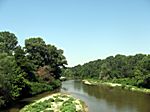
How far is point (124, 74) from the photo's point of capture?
418 feet

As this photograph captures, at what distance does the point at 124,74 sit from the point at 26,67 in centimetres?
7278

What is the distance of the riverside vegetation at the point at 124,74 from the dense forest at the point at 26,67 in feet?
71.6

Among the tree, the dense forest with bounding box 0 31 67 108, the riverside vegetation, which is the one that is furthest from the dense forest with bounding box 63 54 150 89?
the tree

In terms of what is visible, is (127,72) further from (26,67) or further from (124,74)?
(26,67)

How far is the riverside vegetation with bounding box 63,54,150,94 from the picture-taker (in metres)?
81.1

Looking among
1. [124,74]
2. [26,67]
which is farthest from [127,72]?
[26,67]

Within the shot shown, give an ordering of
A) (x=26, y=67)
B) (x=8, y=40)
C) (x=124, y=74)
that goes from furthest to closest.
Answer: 1. (x=124, y=74)
2. (x=8, y=40)
3. (x=26, y=67)

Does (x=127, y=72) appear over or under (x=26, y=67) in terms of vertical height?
over

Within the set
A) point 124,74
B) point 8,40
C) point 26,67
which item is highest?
point 8,40

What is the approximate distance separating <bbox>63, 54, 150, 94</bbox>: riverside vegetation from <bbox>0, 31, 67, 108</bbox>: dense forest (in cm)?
2183

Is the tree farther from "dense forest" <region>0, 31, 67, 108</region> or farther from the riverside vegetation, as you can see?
the riverside vegetation

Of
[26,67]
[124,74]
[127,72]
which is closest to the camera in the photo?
[26,67]

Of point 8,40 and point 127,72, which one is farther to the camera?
point 127,72

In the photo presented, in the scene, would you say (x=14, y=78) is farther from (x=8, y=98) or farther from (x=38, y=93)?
(x=38, y=93)
